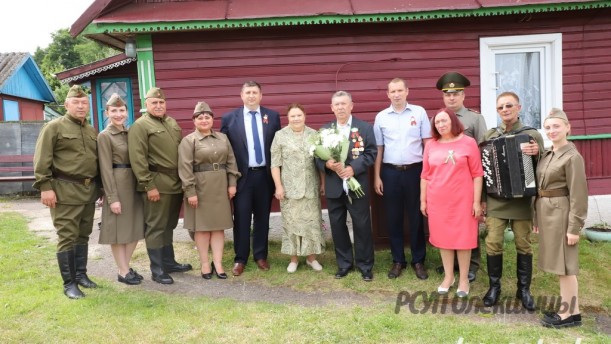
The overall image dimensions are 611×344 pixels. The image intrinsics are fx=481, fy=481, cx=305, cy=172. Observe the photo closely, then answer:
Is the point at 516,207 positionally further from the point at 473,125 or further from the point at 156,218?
the point at 156,218

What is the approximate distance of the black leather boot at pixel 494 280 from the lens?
443 cm

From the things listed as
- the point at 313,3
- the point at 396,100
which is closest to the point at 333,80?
the point at 313,3

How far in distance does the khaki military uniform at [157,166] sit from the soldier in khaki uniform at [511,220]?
10.3 feet

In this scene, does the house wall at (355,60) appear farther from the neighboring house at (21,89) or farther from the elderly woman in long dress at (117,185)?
the neighboring house at (21,89)

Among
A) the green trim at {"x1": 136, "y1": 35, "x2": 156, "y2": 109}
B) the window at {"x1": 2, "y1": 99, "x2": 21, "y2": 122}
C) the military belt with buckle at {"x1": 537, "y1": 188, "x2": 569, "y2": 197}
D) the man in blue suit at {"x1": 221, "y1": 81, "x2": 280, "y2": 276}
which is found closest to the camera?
the military belt with buckle at {"x1": 537, "y1": 188, "x2": 569, "y2": 197}

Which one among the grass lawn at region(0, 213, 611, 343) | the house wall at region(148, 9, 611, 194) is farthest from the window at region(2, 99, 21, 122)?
the grass lawn at region(0, 213, 611, 343)

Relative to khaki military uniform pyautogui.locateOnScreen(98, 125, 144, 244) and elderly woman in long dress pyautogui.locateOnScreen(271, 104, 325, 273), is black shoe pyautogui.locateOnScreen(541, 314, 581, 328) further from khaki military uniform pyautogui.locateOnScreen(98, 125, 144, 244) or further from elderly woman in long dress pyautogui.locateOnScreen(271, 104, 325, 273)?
khaki military uniform pyautogui.locateOnScreen(98, 125, 144, 244)

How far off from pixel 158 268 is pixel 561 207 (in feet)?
13.0

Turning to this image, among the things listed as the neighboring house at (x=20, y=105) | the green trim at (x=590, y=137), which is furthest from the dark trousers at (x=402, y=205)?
the neighboring house at (x=20, y=105)

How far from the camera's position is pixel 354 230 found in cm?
518

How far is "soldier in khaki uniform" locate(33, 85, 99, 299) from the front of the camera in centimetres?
448

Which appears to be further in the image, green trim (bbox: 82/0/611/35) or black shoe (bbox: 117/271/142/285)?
green trim (bbox: 82/0/611/35)

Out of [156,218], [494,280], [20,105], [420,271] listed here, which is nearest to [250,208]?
[156,218]

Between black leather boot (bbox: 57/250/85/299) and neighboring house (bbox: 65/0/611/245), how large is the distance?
110 inches
